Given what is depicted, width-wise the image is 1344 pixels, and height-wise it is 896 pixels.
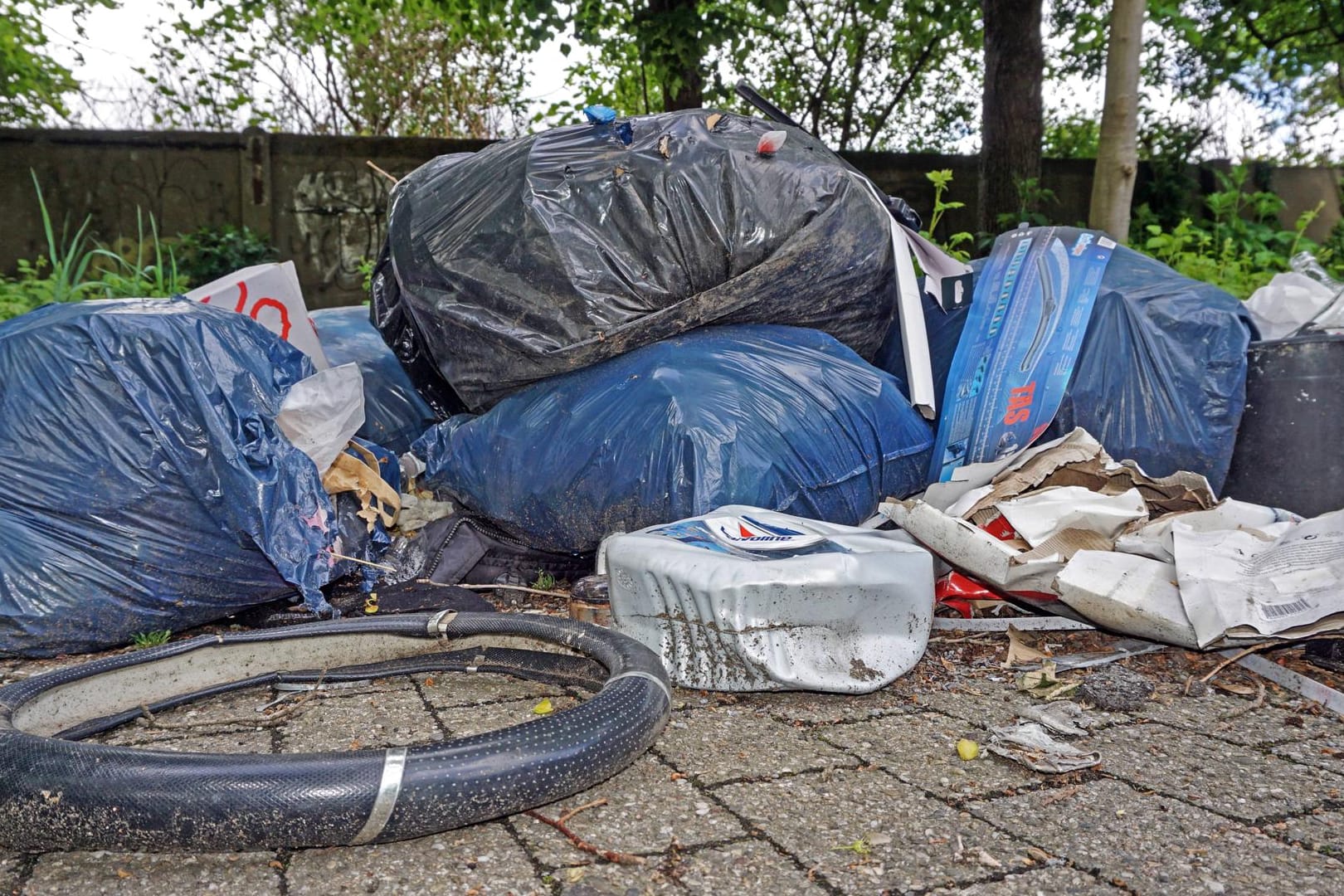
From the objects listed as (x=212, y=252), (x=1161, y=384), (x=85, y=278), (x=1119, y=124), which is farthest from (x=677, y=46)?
(x=1161, y=384)

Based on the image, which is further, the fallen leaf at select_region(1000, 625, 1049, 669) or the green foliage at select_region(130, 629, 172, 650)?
the green foliage at select_region(130, 629, 172, 650)

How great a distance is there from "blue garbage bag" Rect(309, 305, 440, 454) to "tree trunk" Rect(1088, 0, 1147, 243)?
3.02m

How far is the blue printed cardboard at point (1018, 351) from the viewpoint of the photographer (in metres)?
2.23

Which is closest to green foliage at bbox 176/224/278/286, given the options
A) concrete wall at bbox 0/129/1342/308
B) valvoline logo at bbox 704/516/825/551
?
concrete wall at bbox 0/129/1342/308

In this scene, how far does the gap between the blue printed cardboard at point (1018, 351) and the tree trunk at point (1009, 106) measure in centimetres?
357

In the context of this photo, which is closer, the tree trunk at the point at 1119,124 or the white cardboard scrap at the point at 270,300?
the white cardboard scrap at the point at 270,300

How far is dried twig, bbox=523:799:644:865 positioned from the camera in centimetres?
114

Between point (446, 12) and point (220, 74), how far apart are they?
372cm

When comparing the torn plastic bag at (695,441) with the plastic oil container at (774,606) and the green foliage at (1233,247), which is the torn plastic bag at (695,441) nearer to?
the plastic oil container at (774,606)

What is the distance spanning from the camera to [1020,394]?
223cm

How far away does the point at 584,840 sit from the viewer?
119 centimetres

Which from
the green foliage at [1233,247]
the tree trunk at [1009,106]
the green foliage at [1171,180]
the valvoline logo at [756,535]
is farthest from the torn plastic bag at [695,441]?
the green foliage at [1171,180]

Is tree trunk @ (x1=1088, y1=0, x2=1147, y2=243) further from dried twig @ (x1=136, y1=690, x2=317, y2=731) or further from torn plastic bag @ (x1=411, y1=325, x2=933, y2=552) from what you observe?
dried twig @ (x1=136, y1=690, x2=317, y2=731)

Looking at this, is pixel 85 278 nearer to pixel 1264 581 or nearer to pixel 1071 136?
pixel 1264 581
